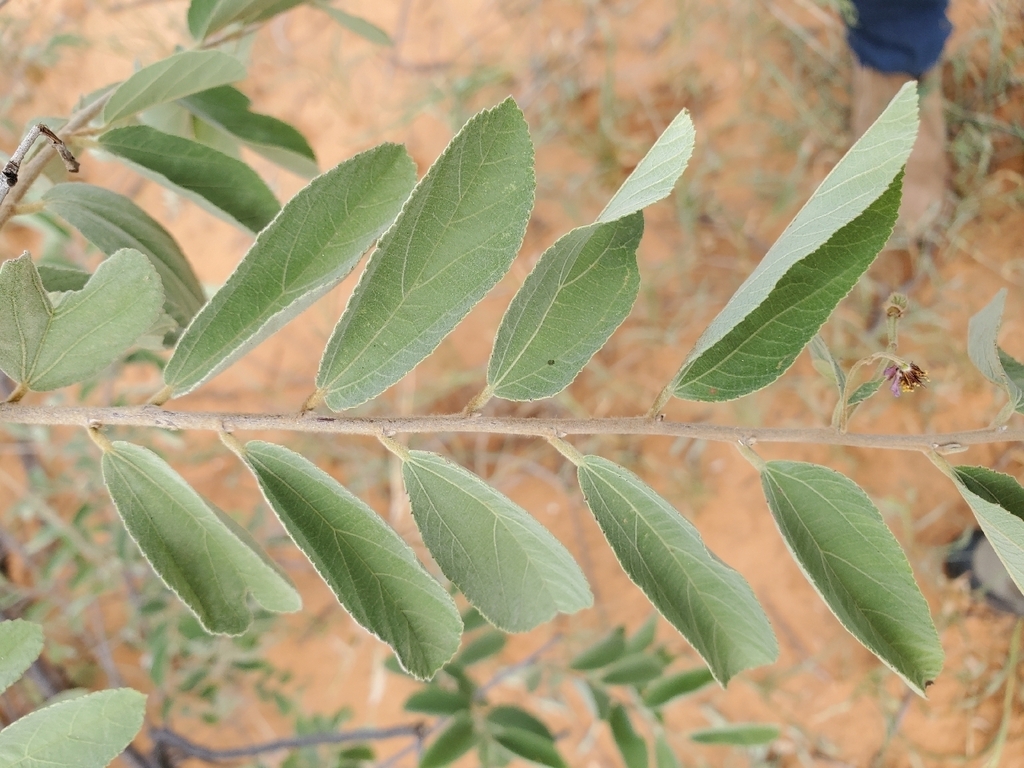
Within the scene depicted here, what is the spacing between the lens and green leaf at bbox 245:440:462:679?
65cm

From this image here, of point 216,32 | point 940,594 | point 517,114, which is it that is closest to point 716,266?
point 940,594

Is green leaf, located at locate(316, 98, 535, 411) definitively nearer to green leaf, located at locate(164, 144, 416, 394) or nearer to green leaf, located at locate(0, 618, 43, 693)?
green leaf, located at locate(164, 144, 416, 394)

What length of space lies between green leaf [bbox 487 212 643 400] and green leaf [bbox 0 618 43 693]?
1.61 ft

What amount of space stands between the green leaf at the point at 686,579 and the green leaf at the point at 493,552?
55mm

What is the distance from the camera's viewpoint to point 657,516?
0.67 metres

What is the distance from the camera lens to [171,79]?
0.74m

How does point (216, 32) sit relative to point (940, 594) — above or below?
above

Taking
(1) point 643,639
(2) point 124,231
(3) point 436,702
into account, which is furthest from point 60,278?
(1) point 643,639

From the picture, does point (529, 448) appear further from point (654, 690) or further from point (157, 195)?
point (157, 195)

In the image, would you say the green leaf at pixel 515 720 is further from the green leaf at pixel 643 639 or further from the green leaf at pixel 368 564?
the green leaf at pixel 368 564

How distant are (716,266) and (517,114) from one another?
201cm

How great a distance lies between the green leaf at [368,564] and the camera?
0.65 m

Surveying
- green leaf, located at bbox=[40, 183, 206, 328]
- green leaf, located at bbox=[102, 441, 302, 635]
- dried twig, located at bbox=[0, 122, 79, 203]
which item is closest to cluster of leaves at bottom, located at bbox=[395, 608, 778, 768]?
green leaf, located at bbox=[102, 441, 302, 635]

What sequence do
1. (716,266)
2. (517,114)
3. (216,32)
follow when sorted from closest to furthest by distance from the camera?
(517,114), (216,32), (716,266)
